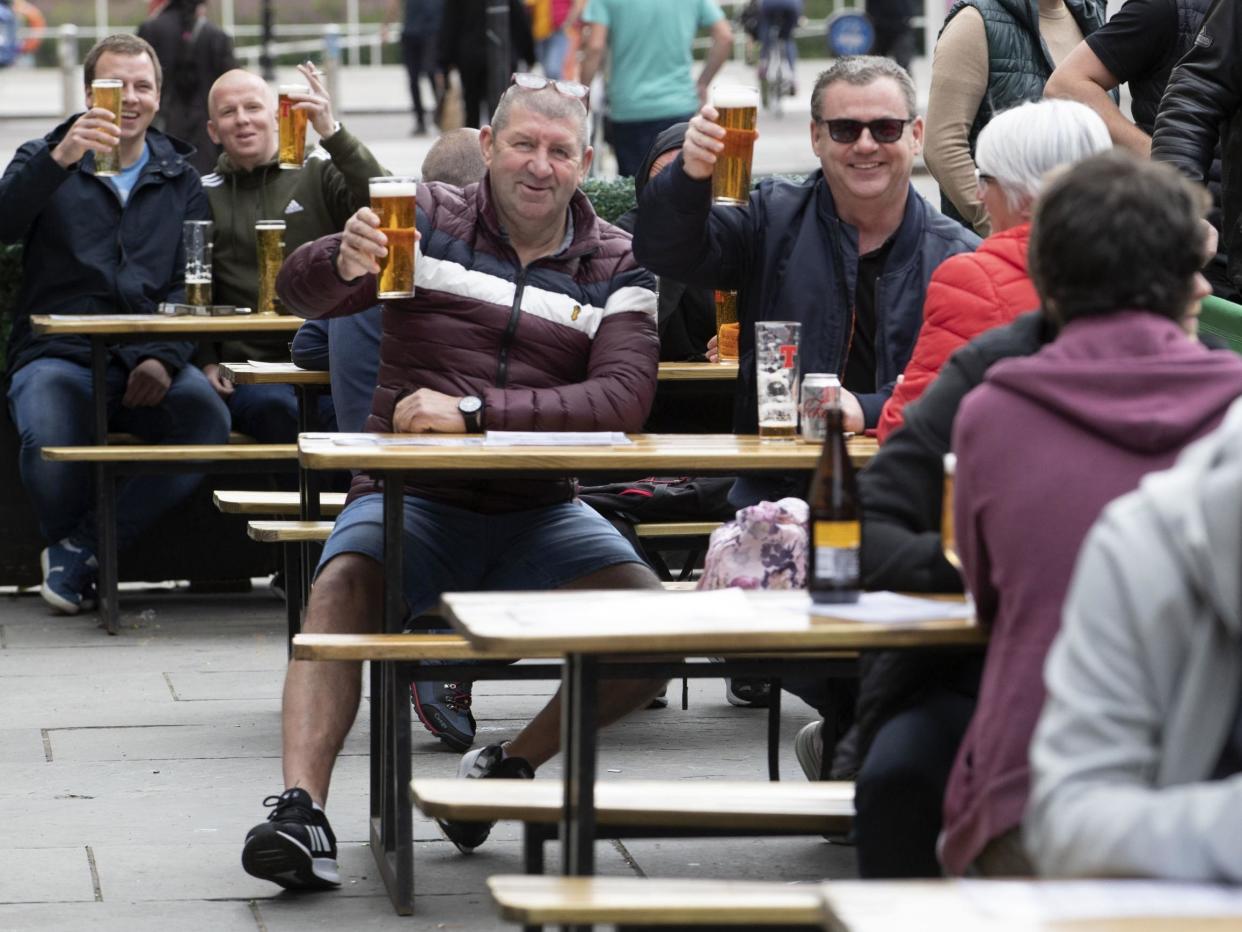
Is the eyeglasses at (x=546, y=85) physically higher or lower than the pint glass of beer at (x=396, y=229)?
higher

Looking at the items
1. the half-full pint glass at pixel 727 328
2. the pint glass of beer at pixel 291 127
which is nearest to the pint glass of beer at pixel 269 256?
the pint glass of beer at pixel 291 127

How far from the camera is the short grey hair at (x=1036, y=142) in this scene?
13.4 feet

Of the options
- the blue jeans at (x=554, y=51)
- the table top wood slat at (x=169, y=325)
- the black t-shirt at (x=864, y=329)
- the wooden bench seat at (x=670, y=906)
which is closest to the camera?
the wooden bench seat at (x=670, y=906)

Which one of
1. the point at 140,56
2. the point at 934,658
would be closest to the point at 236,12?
the point at 140,56

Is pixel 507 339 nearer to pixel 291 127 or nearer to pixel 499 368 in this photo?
pixel 499 368

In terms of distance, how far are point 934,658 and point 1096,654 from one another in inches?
44.4

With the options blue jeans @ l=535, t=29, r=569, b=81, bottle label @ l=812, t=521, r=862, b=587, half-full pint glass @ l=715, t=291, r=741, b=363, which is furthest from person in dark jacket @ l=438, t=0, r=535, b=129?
bottle label @ l=812, t=521, r=862, b=587

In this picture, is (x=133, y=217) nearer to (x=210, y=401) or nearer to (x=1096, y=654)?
(x=210, y=401)

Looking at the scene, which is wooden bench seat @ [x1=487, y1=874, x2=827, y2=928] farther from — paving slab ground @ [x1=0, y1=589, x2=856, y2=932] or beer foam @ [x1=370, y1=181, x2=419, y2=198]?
beer foam @ [x1=370, y1=181, x2=419, y2=198]

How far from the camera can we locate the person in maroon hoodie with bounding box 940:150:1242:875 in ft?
9.39

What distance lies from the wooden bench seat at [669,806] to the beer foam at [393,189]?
165cm

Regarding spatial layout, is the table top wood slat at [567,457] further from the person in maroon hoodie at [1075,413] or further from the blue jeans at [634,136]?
the blue jeans at [634,136]

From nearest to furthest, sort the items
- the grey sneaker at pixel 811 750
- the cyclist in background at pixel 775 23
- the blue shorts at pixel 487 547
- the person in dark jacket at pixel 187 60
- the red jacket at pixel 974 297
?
1. the red jacket at pixel 974 297
2. the blue shorts at pixel 487 547
3. the grey sneaker at pixel 811 750
4. the person in dark jacket at pixel 187 60
5. the cyclist in background at pixel 775 23

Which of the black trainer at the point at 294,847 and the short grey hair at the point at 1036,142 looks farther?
the black trainer at the point at 294,847
